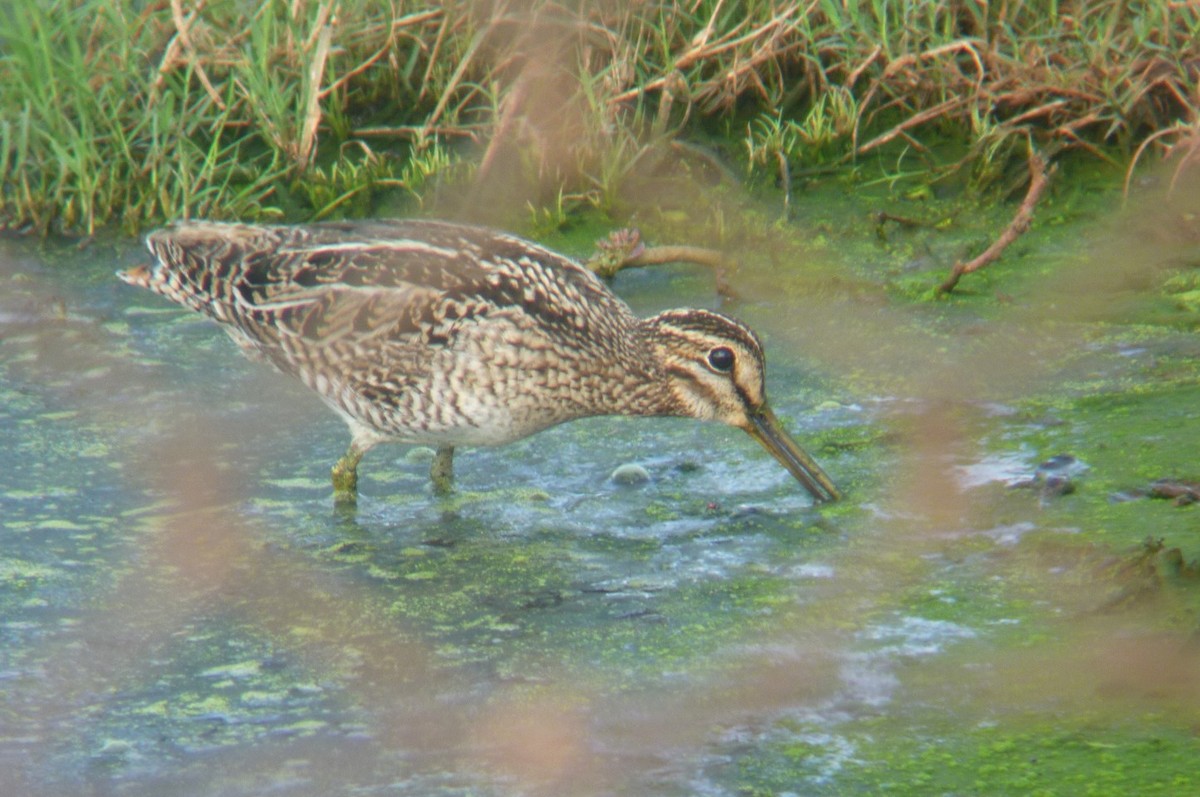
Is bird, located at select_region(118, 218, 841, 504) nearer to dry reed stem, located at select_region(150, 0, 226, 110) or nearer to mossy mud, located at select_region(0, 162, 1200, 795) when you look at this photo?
mossy mud, located at select_region(0, 162, 1200, 795)

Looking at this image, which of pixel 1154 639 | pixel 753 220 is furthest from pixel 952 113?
pixel 1154 639

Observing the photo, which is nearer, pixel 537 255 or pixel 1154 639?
pixel 1154 639

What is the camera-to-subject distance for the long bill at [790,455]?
17.6ft

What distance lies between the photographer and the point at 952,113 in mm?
7836

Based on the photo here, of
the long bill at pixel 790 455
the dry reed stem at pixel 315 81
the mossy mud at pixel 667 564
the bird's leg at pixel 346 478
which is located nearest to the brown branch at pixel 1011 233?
the mossy mud at pixel 667 564

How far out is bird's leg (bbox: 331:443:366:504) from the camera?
5.56 m

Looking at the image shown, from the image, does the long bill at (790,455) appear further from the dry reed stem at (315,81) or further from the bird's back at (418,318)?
the dry reed stem at (315,81)

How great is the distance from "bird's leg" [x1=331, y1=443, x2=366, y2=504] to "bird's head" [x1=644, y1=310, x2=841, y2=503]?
3.45 ft

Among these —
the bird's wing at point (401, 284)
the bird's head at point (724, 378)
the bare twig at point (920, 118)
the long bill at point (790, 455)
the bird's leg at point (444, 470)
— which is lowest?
the bird's leg at point (444, 470)

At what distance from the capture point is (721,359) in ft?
18.0

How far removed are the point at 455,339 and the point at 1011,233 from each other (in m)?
2.73

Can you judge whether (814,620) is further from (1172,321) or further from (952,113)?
(952,113)

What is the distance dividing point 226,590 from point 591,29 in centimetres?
404

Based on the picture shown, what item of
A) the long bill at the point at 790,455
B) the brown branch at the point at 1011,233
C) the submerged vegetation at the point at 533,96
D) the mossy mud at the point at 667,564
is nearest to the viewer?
the mossy mud at the point at 667,564
